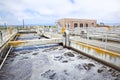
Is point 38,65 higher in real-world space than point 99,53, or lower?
lower

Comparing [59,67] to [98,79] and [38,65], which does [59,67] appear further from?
[98,79]

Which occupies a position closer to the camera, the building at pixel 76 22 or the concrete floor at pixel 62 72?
the concrete floor at pixel 62 72

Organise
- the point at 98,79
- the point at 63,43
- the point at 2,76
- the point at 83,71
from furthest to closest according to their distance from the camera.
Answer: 1. the point at 63,43
2. the point at 83,71
3. the point at 2,76
4. the point at 98,79

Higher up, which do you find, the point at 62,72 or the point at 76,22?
the point at 76,22

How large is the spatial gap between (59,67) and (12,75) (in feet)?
7.64

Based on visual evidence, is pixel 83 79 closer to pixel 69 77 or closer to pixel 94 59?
pixel 69 77

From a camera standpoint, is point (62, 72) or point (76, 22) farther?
point (76, 22)

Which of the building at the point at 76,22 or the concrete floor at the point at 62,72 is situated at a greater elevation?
the building at the point at 76,22

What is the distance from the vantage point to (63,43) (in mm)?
10398

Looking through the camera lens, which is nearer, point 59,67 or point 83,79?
point 83,79

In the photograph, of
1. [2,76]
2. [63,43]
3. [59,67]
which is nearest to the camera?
[2,76]

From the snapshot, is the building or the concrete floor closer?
the concrete floor

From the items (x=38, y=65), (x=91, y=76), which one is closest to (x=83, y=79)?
(x=91, y=76)

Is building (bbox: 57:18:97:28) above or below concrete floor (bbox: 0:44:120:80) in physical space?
above
